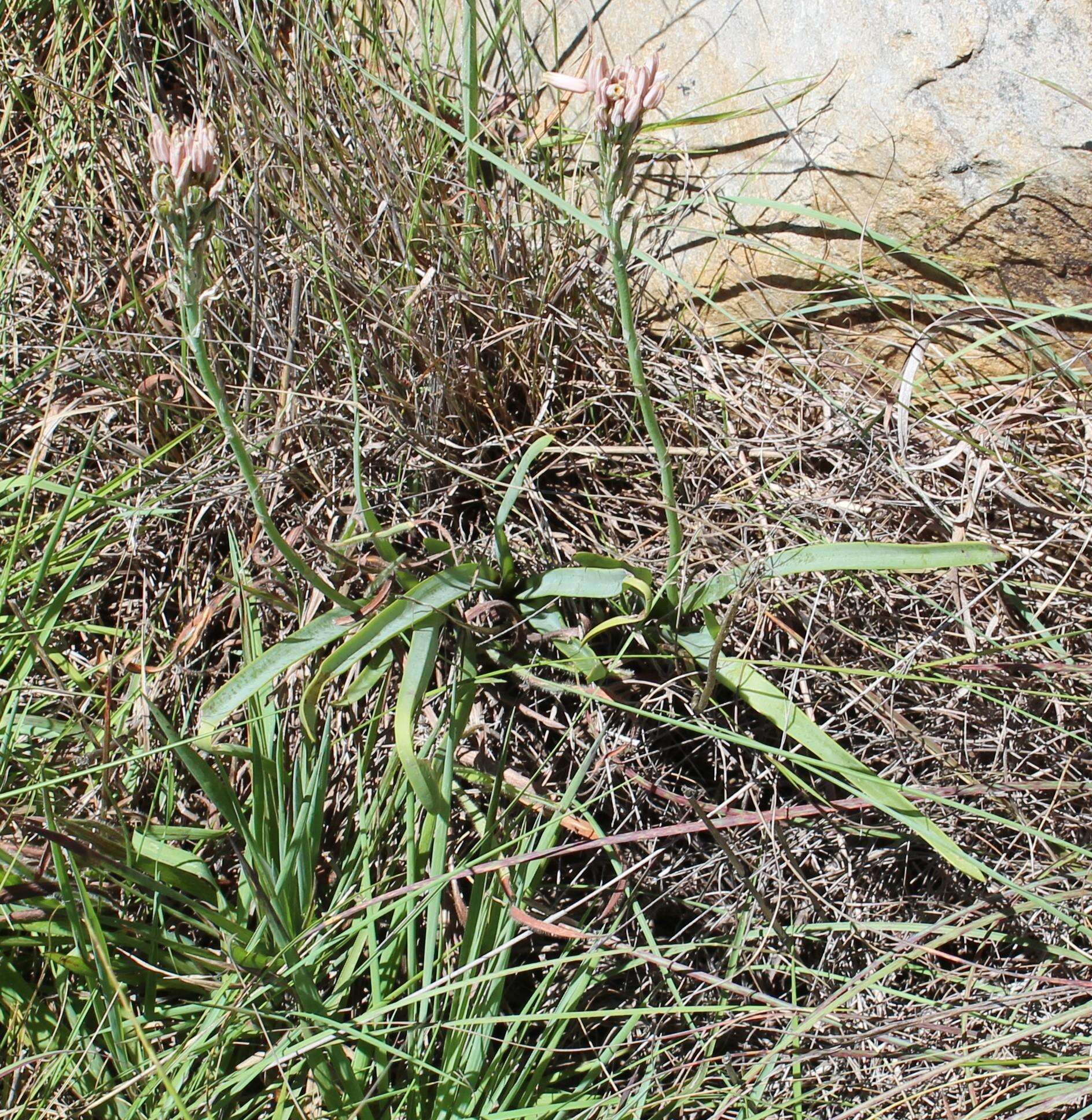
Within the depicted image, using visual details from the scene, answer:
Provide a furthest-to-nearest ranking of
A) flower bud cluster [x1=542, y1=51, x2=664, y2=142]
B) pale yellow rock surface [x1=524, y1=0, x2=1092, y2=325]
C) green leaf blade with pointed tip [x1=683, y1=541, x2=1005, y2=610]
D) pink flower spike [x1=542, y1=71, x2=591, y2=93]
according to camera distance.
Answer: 1. pale yellow rock surface [x1=524, y1=0, x2=1092, y2=325]
2. green leaf blade with pointed tip [x1=683, y1=541, x2=1005, y2=610]
3. pink flower spike [x1=542, y1=71, x2=591, y2=93]
4. flower bud cluster [x1=542, y1=51, x2=664, y2=142]

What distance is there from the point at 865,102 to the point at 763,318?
405 mm

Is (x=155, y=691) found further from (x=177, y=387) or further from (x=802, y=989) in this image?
(x=802, y=989)

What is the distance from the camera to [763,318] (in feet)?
6.24

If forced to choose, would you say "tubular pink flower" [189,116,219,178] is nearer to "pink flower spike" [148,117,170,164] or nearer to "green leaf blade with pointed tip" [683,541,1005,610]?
"pink flower spike" [148,117,170,164]

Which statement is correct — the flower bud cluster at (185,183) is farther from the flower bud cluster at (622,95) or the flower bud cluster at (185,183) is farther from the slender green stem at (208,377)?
the flower bud cluster at (622,95)

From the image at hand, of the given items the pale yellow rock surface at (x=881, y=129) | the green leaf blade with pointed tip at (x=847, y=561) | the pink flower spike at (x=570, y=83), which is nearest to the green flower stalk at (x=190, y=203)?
the pink flower spike at (x=570, y=83)

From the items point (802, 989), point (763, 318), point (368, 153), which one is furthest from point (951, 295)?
point (802, 989)

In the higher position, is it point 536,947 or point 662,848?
point 662,848

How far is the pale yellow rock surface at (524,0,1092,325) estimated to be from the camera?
1633mm

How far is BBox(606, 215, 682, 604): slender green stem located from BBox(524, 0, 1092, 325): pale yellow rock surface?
0.56 metres

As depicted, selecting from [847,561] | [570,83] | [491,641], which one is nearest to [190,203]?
[570,83]

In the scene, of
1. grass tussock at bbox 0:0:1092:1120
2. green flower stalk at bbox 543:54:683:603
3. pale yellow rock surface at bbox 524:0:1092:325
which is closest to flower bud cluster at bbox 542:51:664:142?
green flower stalk at bbox 543:54:683:603

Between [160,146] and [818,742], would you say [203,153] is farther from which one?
[818,742]

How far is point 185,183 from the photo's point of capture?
1123 mm
